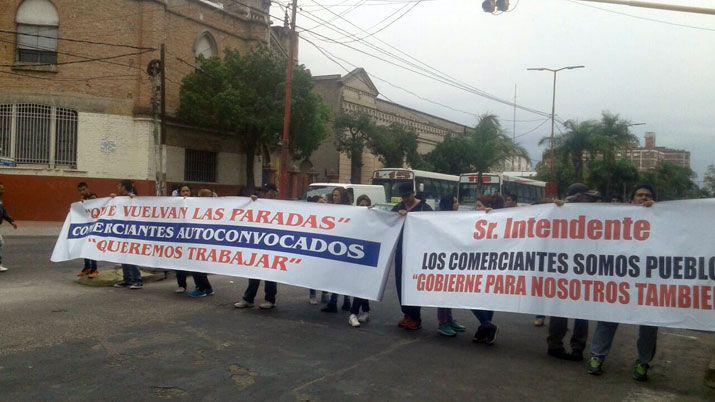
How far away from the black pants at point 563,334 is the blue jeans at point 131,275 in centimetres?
640

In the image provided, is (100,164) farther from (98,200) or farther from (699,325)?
(699,325)

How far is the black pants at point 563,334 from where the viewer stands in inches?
246

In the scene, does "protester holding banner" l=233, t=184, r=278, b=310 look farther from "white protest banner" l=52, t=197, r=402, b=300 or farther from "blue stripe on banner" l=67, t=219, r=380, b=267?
"blue stripe on banner" l=67, t=219, r=380, b=267

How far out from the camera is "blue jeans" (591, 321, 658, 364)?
18.6 ft

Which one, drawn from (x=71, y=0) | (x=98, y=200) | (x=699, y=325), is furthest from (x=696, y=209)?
(x=71, y=0)

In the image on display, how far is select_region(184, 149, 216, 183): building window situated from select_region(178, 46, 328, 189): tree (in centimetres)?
177

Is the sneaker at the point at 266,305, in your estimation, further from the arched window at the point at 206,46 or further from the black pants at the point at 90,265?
the arched window at the point at 206,46

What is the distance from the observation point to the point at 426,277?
22.8ft

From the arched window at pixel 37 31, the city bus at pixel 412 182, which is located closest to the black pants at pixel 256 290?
the city bus at pixel 412 182

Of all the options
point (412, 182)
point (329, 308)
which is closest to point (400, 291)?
point (329, 308)

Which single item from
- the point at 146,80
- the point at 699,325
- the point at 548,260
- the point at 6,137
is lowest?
the point at 699,325

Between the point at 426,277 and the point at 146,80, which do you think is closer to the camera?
the point at 426,277

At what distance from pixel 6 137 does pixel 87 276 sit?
16.6 m

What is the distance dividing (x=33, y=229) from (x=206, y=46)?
12.6m
